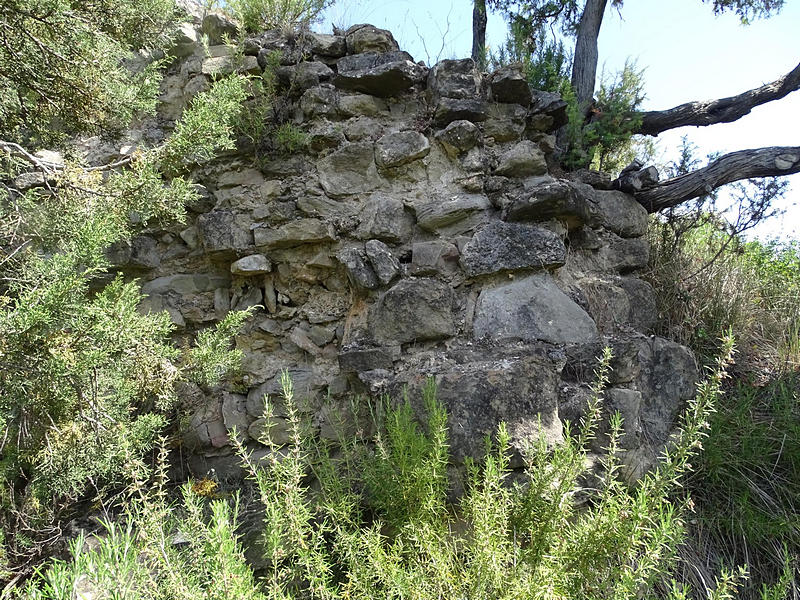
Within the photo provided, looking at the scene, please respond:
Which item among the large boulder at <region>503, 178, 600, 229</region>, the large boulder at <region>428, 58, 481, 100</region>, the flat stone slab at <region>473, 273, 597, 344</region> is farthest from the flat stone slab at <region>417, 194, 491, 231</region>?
the large boulder at <region>428, 58, 481, 100</region>

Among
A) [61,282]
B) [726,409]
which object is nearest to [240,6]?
[61,282]

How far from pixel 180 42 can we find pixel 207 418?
247cm

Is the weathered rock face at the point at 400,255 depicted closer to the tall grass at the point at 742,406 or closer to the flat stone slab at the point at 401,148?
the flat stone slab at the point at 401,148

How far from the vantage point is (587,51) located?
465 centimetres

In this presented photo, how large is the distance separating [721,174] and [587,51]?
5.91 feet

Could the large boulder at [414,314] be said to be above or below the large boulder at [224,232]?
below

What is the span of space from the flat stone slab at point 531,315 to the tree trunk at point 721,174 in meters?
1.32

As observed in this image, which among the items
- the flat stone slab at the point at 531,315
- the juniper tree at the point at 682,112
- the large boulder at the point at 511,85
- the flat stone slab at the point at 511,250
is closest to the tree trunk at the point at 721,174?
the juniper tree at the point at 682,112

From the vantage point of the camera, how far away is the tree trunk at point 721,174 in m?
3.47

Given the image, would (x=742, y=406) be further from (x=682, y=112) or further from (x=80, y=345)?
(x=80, y=345)

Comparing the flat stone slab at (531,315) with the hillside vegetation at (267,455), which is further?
the flat stone slab at (531,315)

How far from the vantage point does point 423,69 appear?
3.40 m

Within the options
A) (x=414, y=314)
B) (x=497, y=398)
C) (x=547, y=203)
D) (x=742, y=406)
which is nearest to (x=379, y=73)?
(x=547, y=203)

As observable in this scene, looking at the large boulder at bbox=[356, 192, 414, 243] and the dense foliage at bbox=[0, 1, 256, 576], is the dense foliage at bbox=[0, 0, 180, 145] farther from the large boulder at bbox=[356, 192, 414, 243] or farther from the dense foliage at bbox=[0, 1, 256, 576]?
the large boulder at bbox=[356, 192, 414, 243]
